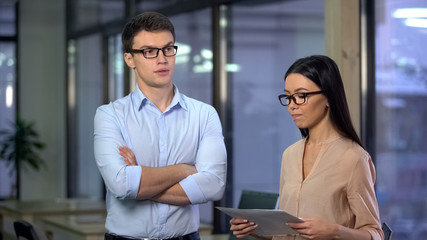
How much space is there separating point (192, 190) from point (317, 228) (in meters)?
0.71

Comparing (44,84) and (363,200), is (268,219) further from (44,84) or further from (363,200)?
(44,84)

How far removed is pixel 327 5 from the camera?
3766 mm

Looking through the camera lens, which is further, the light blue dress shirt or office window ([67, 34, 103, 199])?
office window ([67, 34, 103, 199])

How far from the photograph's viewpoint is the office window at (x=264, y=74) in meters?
4.94

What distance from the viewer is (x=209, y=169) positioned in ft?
8.61

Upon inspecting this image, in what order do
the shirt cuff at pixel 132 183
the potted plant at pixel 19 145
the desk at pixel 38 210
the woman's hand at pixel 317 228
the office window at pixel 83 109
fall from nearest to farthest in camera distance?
the woman's hand at pixel 317 228, the shirt cuff at pixel 132 183, the desk at pixel 38 210, the office window at pixel 83 109, the potted plant at pixel 19 145

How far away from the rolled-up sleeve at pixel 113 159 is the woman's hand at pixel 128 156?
2cm

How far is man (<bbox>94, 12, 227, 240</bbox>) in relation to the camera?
2482 millimetres

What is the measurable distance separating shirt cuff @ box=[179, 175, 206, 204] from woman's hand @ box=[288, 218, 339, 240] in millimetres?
645

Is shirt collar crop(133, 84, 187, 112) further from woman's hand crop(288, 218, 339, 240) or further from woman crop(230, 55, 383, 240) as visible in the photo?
woman's hand crop(288, 218, 339, 240)

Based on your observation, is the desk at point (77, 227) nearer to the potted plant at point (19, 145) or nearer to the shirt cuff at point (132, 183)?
the shirt cuff at point (132, 183)

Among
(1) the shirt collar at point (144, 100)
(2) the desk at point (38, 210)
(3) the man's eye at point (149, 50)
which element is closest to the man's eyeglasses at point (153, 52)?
(3) the man's eye at point (149, 50)

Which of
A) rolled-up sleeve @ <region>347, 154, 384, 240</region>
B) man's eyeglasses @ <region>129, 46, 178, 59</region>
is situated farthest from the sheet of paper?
man's eyeglasses @ <region>129, 46, 178, 59</region>

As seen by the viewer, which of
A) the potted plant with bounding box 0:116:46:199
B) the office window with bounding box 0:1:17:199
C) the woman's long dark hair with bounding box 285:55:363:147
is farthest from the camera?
the office window with bounding box 0:1:17:199
